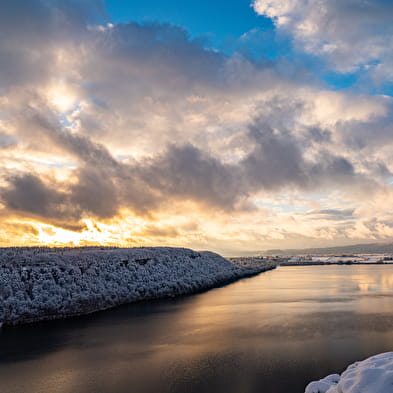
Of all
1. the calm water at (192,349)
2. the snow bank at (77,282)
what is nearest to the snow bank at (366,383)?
the calm water at (192,349)

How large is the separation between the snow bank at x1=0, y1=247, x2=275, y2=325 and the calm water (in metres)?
1.77

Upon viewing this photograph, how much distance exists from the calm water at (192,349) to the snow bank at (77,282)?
1.77m

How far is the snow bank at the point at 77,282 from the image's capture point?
23.1 m

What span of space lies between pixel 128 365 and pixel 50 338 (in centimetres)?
737

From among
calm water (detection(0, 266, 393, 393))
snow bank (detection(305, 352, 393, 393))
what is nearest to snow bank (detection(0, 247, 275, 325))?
calm water (detection(0, 266, 393, 393))

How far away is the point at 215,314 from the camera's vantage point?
26.2m

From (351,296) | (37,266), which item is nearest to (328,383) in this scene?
(37,266)

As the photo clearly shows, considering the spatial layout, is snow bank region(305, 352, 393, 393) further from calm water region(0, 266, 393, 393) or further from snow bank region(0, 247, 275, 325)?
snow bank region(0, 247, 275, 325)

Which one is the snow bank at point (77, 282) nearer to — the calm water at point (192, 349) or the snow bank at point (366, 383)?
the calm water at point (192, 349)

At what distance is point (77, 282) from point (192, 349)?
15558mm

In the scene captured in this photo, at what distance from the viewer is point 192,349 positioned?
53.2ft

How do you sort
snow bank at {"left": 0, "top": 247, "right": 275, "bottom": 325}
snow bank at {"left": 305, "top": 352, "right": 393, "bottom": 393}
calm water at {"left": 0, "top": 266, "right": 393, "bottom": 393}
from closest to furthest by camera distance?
snow bank at {"left": 305, "top": 352, "right": 393, "bottom": 393}
calm water at {"left": 0, "top": 266, "right": 393, "bottom": 393}
snow bank at {"left": 0, "top": 247, "right": 275, "bottom": 325}

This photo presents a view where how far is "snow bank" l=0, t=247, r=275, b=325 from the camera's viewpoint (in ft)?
75.9

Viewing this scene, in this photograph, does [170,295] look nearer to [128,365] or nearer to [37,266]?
[37,266]
